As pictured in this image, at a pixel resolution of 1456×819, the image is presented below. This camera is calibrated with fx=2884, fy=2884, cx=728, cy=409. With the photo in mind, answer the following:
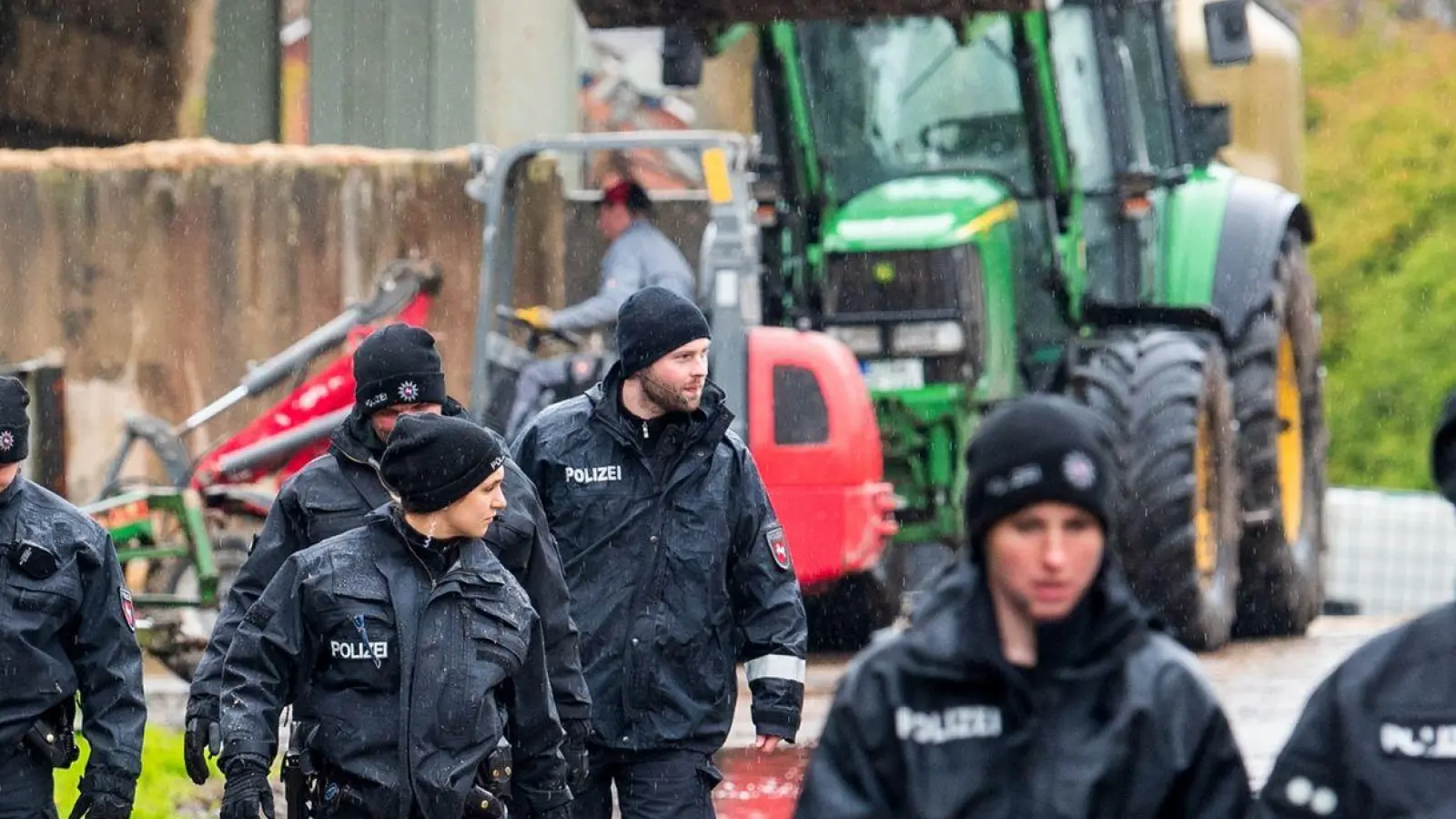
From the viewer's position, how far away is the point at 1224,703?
10.9 meters

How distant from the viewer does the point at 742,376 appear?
11.8 m

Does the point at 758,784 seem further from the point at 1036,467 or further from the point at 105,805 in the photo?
the point at 1036,467

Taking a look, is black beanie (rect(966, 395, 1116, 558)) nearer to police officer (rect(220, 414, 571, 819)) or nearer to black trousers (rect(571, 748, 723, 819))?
police officer (rect(220, 414, 571, 819))

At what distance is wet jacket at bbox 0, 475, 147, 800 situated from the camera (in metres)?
6.15

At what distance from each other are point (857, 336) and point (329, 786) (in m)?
7.15

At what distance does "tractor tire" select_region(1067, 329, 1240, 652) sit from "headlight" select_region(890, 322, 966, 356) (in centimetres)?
53

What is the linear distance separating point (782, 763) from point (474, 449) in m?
4.46

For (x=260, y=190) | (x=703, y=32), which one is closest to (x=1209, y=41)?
(x=703, y=32)

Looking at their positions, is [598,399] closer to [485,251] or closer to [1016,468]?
[1016,468]

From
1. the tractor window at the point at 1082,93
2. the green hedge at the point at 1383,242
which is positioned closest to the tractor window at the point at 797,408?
the tractor window at the point at 1082,93

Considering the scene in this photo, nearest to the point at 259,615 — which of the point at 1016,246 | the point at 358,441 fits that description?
the point at 358,441

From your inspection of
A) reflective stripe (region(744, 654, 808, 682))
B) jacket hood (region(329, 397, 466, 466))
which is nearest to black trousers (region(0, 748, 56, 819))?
jacket hood (region(329, 397, 466, 466))

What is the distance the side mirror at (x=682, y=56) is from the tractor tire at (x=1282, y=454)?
3.17 meters

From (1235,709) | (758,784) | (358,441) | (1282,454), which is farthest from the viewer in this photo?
(1282,454)
